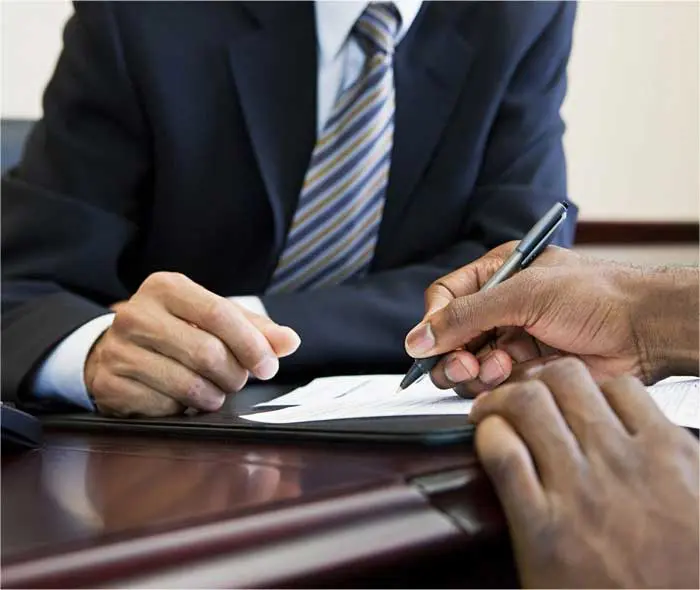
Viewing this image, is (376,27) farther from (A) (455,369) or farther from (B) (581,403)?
(B) (581,403)

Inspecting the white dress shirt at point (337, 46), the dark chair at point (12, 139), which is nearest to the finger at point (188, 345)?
the white dress shirt at point (337, 46)

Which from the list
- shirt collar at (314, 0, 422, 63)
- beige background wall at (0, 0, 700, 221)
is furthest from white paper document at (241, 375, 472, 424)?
beige background wall at (0, 0, 700, 221)

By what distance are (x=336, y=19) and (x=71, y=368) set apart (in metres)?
0.48

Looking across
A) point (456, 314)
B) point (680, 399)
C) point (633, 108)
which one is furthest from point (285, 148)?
point (633, 108)

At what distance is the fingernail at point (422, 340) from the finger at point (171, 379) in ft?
0.48

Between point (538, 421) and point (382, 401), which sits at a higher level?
point (538, 421)

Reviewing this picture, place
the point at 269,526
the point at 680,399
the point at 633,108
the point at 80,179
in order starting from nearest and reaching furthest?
1. the point at 269,526
2. the point at 680,399
3. the point at 80,179
4. the point at 633,108

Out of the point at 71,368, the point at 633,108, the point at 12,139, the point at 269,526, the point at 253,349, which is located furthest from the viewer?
the point at 633,108

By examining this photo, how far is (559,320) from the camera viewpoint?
1.91 feet

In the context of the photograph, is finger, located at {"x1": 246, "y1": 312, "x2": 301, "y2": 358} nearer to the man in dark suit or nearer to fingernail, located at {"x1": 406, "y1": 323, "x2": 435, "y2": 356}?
fingernail, located at {"x1": 406, "y1": 323, "x2": 435, "y2": 356}

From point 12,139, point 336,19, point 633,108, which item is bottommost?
point 633,108

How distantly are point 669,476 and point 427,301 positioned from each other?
1.10 ft

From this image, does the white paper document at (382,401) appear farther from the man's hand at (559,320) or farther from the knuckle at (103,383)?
the knuckle at (103,383)

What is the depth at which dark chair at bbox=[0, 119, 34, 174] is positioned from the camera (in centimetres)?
113
